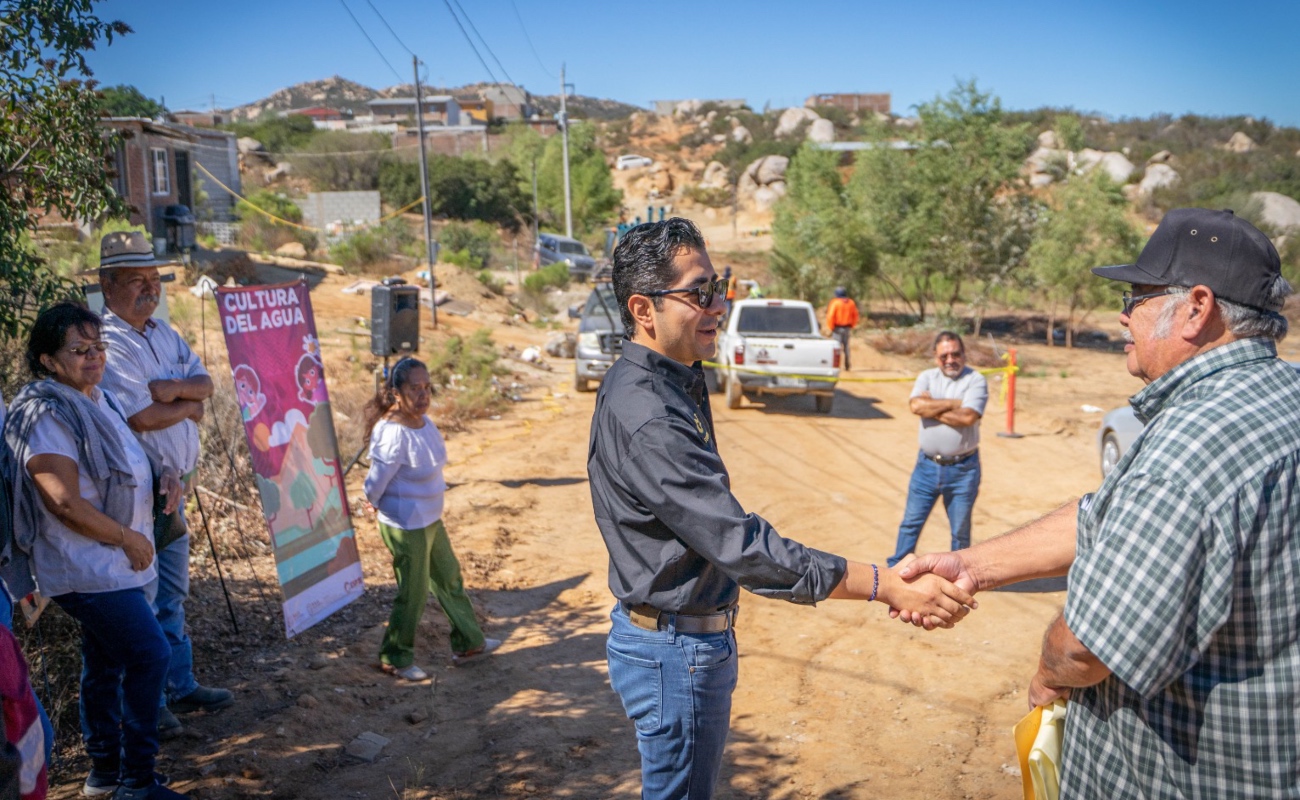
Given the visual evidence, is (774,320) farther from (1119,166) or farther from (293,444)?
(1119,166)

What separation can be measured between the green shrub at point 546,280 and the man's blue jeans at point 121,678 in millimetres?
25937

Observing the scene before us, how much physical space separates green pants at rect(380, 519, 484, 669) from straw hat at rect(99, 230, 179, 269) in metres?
1.85

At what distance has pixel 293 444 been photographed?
604cm

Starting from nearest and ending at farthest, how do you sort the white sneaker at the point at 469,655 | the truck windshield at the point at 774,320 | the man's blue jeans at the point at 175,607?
the man's blue jeans at the point at 175,607, the white sneaker at the point at 469,655, the truck windshield at the point at 774,320

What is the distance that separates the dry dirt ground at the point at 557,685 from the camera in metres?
4.60

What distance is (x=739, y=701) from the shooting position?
554cm

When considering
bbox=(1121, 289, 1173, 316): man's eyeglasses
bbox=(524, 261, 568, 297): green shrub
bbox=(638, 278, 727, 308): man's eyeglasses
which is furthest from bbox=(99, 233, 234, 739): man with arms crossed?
bbox=(524, 261, 568, 297): green shrub

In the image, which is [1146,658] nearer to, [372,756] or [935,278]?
[372,756]

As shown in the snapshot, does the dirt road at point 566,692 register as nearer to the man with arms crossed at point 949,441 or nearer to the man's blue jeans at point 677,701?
the man with arms crossed at point 949,441

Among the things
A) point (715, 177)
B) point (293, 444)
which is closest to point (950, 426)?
point (293, 444)

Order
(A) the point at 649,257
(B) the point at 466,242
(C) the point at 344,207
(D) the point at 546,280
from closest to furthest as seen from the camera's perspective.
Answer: (A) the point at 649,257 → (D) the point at 546,280 → (B) the point at 466,242 → (C) the point at 344,207

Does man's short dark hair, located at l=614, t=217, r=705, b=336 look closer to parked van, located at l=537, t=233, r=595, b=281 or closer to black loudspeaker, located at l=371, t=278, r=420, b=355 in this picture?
black loudspeaker, located at l=371, t=278, r=420, b=355

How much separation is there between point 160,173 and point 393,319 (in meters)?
22.8

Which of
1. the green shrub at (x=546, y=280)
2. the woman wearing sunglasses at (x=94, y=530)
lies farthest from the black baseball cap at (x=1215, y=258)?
the green shrub at (x=546, y=280)
